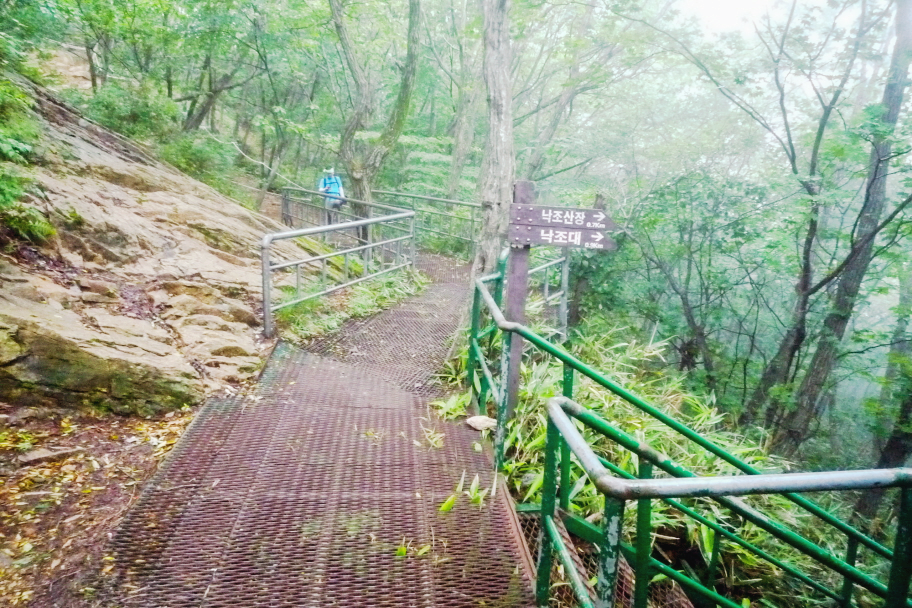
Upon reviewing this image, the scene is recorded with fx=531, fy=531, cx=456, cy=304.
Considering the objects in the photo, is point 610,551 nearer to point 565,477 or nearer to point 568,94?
point 565,477

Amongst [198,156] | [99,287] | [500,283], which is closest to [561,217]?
[500,283]

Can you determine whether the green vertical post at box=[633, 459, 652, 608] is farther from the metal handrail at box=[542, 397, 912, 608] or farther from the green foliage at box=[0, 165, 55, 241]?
the green foliage at box=[0, 165, 55, 241]

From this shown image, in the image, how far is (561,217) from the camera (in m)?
3.52

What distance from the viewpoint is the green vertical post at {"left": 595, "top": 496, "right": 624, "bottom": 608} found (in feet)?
4.42

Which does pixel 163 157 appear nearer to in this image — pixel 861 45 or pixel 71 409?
pixel 71 409

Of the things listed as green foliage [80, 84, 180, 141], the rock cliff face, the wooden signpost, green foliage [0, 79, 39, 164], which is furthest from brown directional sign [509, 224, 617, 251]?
green foliage [80, 84, 180, 141]

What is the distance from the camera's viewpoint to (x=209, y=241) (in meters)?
6.36

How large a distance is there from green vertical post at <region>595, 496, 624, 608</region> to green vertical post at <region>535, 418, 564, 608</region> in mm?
595

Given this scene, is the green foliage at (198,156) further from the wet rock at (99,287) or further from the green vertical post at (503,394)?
the green vertical post at (503,394)

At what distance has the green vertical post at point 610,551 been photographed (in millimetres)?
1349

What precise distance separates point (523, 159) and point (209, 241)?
1319cm

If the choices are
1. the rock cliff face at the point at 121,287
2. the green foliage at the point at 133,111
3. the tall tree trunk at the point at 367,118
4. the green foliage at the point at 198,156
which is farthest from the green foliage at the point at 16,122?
the tall tree trunk at the point at 367,118

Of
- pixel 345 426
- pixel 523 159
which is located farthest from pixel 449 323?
pixel 523 159

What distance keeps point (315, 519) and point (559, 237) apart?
2.25 metres
